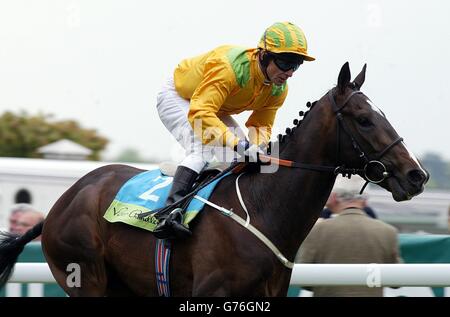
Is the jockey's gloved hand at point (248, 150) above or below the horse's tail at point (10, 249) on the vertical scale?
above

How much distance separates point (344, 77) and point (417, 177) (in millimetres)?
651

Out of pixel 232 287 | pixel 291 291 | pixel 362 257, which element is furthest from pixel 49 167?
pixel 232 287

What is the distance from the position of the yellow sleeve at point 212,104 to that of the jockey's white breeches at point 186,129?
13 cm

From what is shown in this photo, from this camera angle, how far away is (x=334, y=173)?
176 inches

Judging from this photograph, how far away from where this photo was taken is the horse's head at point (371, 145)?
4293mm

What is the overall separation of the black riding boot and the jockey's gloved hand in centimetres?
34

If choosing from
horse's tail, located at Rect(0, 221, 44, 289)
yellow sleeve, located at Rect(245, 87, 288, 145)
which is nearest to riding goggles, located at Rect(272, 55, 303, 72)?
yellow sleeve, located at Rect(245, 87, 288, 145)

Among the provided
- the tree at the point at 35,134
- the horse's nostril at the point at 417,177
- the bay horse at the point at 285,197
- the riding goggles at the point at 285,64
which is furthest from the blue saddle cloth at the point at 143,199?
the tree at the point at 35,134

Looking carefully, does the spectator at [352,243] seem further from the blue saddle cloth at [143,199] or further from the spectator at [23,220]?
the spectator at [23,220]

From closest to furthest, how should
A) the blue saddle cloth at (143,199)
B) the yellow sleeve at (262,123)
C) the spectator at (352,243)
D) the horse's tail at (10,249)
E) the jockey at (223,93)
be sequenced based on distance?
the jockey at (223,93), the blue saddle cloth at (143,199), the yellow sleeve at (262,123), the horse's tail at (10,249), the spectator at (352,243)

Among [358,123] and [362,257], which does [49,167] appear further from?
[358,123]

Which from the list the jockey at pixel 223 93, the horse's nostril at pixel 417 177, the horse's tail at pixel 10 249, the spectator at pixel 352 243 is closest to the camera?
the horse's nostril at pixel 417 177

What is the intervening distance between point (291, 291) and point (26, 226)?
2.47 m

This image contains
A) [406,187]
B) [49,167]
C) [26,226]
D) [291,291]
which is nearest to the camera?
[406,187]
